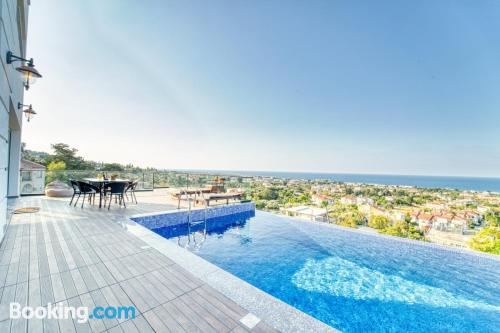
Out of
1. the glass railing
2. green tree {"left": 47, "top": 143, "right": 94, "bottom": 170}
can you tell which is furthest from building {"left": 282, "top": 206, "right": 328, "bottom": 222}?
green tree {"left": 47, "top": 143, "right": 94, "bottom": 170}

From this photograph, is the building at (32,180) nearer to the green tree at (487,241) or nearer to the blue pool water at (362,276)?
the blue pool water at (362,276)

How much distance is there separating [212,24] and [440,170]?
17.6 m

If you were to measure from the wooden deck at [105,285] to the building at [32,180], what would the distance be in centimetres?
562

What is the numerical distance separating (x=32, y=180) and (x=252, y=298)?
10.2m

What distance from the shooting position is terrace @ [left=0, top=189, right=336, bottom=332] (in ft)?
5.27

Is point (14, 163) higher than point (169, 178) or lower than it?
higher

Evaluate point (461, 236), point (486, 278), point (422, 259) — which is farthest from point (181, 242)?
point (461, 236)

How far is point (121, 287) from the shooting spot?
2096 millimetres

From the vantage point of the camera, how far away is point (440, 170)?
1445 cm

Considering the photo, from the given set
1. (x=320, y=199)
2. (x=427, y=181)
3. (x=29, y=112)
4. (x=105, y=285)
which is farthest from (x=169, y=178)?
(x=427, y=181)

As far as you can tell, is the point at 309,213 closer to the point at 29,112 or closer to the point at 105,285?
the point at 105,285

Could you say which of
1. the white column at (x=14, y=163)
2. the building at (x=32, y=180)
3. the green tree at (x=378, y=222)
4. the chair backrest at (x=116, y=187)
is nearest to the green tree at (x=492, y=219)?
the green tree at (x=378, y=222)

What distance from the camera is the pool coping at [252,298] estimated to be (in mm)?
1647

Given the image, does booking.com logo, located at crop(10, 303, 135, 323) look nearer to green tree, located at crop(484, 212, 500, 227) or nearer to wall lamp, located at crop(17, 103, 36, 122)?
wall lamp, located at crop(17, 103, 36, 122)
